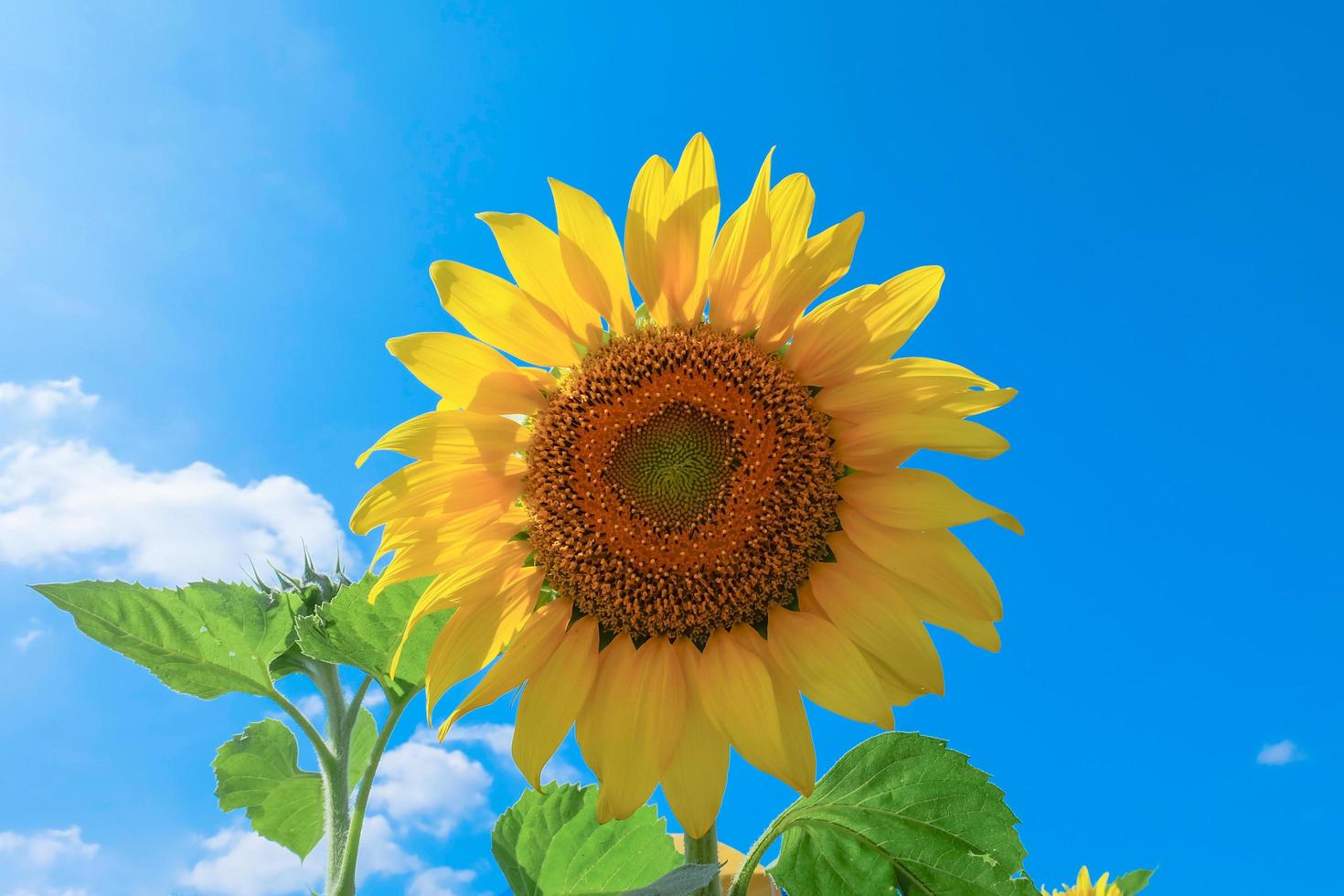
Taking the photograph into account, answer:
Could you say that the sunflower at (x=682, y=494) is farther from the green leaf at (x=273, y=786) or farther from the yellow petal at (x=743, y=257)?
the green leaf at (x=273, y=786)

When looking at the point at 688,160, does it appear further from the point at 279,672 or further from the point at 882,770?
the point at 279,672

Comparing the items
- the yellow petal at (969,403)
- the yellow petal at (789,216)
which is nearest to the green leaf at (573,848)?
the yellow petal at (969,403)

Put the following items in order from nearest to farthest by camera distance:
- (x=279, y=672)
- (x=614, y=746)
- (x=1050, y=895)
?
(x=614, y=746), (x=279, y=672), (x=1050, y=895)

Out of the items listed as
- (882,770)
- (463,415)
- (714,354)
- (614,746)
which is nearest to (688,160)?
(714,354)

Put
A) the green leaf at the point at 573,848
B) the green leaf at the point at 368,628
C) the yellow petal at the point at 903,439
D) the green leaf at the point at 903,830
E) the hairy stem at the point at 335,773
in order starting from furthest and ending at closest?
the green leaf at the point at 573,848 < the hairy stem at the point at 335,773 < the green leaf at the point at 368,628 < the green leaf at the point at 903,830 < the yellow petal at the point at 903,439

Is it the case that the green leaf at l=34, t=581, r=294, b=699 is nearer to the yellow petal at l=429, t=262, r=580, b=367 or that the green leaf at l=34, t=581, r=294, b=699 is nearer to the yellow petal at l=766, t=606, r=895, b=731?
the yellow petal at l=429, t=262, r=580, b=367
